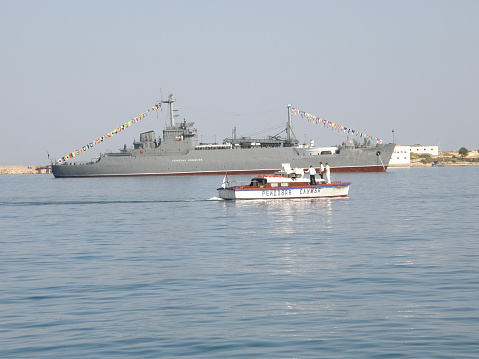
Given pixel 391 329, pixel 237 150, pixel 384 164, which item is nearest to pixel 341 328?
pixel 391 329

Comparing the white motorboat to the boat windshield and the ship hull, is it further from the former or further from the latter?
the ship hull

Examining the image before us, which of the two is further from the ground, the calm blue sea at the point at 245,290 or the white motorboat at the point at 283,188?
the white motorboat at the point at 283,188

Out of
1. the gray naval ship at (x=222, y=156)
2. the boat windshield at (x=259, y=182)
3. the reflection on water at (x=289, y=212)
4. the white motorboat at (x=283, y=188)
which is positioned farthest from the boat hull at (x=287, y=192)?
the gray naval ship at (x=222, y=156)

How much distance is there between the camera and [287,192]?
49.3 meters

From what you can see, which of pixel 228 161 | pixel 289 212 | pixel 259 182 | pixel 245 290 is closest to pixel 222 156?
pixel 228 161

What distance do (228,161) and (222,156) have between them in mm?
1411

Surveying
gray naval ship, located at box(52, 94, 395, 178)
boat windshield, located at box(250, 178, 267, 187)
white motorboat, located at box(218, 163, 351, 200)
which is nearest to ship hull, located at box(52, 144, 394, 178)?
gray naval ship, located at box(52, 94, 395, 178)

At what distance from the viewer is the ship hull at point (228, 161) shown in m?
117

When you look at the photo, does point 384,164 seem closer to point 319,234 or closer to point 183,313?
point 319,234

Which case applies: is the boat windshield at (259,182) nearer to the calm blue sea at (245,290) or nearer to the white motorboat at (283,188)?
the white motorboat at (283,188)

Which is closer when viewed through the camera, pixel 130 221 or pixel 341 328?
pixel 341 328

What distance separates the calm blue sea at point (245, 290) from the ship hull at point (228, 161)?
8368cm

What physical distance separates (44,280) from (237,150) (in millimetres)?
99355

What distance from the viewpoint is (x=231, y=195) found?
1941 inches
